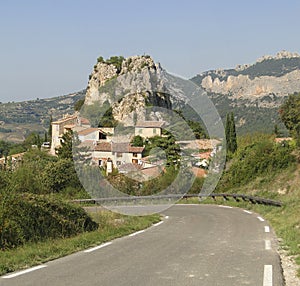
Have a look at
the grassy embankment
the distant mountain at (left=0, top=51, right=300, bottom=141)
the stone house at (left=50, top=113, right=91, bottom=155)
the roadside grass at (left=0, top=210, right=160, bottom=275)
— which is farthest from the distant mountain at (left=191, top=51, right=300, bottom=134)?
the roadside grass at (left=0, top=210, right=160, bottom=275)

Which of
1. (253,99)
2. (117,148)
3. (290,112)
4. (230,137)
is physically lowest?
(117,148)

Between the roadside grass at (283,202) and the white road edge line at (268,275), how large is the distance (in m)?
0.43

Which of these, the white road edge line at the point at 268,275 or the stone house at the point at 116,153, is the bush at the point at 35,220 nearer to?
the white road edge line at the point at 268,275

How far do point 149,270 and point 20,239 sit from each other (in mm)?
3045

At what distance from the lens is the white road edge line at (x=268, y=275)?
245 inches

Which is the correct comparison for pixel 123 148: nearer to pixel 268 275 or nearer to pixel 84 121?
pixel 84 121

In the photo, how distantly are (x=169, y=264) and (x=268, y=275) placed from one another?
1546 millimetres

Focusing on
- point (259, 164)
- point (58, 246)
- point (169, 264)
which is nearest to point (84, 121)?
point (259, 164)

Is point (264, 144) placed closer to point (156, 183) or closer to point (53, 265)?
point (156, 183)

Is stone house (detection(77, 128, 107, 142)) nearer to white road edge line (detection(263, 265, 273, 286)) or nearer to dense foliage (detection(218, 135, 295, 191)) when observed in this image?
dense foliage (detection(218, 135, 295, 191))

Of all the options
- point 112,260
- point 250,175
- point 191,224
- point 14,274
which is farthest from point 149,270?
point 250,175

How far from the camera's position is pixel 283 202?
20.1 metres

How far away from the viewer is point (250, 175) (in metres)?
33.7

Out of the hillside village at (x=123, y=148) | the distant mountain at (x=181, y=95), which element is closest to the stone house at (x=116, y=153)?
the hillside village at (x=123, y=148)
